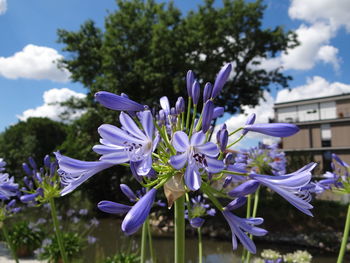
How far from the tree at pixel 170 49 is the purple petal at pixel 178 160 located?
17.1 meters

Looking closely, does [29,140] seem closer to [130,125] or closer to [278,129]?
[130,125]

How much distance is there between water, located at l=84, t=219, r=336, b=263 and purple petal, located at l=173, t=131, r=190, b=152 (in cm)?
994

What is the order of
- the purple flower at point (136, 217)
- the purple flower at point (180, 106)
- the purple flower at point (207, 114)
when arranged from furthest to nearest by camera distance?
the purple flower at point (180, 106), the purple flower at point (207, 114), the purple flower at point (136, 217)

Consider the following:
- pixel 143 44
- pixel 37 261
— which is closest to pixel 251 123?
pixel 37 261

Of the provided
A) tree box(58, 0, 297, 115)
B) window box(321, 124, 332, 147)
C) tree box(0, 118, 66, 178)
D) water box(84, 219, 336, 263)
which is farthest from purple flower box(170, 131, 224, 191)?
window box(321, 124, 332, 147)

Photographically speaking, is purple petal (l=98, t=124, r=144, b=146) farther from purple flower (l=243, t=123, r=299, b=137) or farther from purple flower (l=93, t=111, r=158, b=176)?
purple flower (l=243, t=123, r=299, b=137)

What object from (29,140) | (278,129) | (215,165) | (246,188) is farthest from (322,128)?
(215,165)

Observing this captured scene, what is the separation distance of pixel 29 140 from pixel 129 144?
29.6 m

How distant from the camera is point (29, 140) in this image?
2783 centimetres

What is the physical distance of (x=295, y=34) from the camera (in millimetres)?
21516

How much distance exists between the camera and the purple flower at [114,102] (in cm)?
131

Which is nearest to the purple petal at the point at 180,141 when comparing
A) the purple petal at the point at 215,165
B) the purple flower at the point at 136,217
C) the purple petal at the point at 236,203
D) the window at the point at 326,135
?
the purple petal at the point at 215,165

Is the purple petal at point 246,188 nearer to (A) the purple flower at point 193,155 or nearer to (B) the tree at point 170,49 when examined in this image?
Result: (A) the purple flower at point 193,155

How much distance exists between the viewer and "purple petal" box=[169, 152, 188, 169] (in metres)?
1.13
